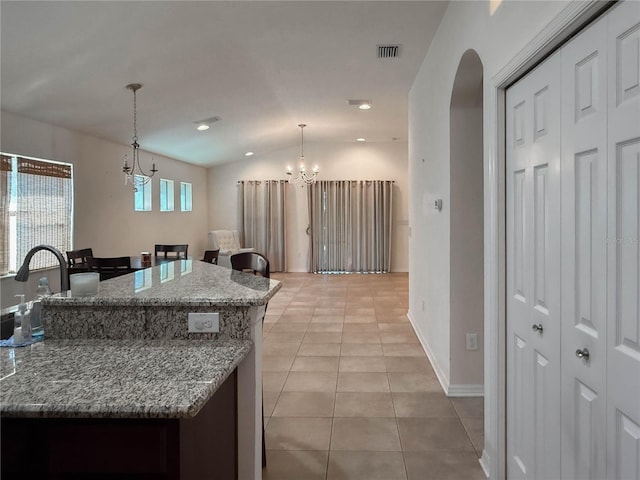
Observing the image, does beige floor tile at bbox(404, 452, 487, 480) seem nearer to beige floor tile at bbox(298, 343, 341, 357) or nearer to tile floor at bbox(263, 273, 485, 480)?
tile floor at bbox(263, 273, 485, 480)

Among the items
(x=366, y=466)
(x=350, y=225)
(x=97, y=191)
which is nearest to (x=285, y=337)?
(x=366, y=466)

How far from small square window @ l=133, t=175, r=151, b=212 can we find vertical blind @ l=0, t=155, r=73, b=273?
1693mm

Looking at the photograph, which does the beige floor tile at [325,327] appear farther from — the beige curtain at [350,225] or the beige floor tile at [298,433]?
the beige curtain at [350,225]

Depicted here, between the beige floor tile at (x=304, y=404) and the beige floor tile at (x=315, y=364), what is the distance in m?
0.51

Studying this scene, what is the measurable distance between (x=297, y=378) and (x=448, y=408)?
123cm

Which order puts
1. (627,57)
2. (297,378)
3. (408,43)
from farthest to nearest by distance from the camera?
(408,43) → (297,378) → (627,57)

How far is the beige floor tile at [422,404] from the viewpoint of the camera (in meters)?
2.90

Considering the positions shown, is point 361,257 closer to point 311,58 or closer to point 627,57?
point 311,58

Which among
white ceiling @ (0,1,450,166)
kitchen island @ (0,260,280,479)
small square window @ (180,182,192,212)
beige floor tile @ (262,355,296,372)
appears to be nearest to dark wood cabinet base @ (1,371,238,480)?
kitchen island @ (0,260,280,479)

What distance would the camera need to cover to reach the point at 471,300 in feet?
10.3

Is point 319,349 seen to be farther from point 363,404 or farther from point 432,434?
point 432,434

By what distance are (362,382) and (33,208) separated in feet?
14.4

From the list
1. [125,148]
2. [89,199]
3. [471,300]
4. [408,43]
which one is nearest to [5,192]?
[89,199]

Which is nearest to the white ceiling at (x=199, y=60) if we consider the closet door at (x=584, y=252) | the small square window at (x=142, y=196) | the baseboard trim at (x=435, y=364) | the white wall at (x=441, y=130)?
the white wall at (x=441, y=130)
